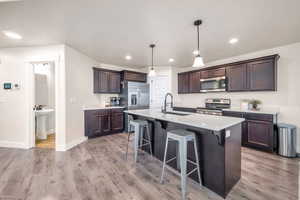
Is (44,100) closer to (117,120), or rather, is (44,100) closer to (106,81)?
(106,81)

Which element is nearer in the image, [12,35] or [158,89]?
[12,35]

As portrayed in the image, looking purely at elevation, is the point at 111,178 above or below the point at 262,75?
below

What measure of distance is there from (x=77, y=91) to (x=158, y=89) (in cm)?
295

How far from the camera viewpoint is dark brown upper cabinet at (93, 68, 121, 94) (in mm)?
4539

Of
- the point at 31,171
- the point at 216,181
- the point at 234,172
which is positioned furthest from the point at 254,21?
the point at 31,171

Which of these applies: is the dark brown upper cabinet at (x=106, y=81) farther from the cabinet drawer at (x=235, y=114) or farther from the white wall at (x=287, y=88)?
the white wall at (x=287, y=88)

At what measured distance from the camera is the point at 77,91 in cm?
379

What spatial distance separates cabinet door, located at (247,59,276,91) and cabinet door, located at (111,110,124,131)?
4.03 meters

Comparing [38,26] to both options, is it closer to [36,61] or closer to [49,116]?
[36,61]

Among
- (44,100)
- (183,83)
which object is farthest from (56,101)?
(183,83)

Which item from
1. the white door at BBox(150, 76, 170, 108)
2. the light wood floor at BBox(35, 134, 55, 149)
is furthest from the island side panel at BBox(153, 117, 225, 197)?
the light wood floor at BBox(35, 134, 55, 149)

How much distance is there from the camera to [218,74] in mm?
4258

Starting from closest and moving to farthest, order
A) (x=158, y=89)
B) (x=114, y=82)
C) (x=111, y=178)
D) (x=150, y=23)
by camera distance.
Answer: (x=111, y=178) → (x=150, y=23) → (x=114, y=82) → (x=158, y=89)

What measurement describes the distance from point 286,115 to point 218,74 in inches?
75.5
